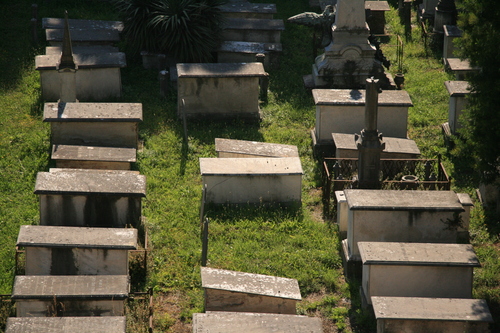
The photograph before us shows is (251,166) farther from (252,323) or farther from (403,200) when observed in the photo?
(252,323)

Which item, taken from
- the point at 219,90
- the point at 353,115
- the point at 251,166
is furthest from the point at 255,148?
the point at 219,90

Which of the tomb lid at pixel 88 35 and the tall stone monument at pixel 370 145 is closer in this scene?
the tall stone monument at pixel 370 145

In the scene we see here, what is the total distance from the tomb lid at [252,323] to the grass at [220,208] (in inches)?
49.1

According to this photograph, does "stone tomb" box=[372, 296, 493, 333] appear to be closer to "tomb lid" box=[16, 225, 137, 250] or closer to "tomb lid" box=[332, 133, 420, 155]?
"tomb lid" box=[16, 225, 137, 250]

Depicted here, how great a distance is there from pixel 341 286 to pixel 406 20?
1313 centimetres

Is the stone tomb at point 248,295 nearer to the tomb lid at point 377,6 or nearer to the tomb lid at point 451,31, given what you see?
the tomb lid at point 451,31

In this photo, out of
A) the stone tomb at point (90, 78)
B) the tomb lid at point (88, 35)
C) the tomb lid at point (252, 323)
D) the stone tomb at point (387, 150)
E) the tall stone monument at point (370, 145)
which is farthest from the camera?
the tomb lid at point (88, 35)

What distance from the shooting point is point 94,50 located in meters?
18.4

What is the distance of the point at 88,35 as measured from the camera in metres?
19.4

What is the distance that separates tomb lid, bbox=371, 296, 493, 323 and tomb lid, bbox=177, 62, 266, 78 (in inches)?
318

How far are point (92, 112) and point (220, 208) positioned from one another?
3420mm

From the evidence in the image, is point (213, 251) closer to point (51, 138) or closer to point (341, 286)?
point (341, 286)

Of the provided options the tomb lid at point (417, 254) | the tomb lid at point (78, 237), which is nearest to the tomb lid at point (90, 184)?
the tomb lid at point (78, 237)

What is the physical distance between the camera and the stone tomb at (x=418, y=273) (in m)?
9.90
